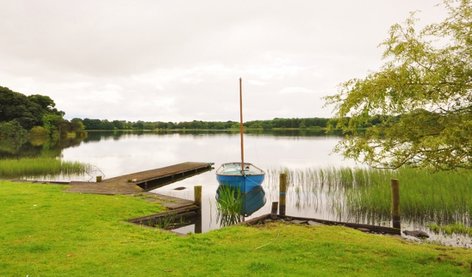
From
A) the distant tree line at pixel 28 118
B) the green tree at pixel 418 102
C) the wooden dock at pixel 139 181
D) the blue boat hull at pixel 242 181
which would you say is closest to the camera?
the green tree at pixel 418 102

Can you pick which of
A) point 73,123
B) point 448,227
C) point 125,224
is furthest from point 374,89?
point 73,123

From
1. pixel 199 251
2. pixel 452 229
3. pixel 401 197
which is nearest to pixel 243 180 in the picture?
pixel 401 197

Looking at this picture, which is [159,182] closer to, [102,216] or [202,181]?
[202,181]

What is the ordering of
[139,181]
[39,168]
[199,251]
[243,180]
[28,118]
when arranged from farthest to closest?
[28,118], [39,168], [139,181], [243,180], [199,251]

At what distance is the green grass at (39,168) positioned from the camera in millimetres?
29672

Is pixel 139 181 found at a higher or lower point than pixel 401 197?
lower

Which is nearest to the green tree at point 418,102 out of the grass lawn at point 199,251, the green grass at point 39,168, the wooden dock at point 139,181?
the grass lawn at point 199,251

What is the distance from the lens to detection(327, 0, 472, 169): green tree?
6.61m

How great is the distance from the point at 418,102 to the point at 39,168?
32162 millimetres

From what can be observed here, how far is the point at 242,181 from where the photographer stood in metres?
22.8

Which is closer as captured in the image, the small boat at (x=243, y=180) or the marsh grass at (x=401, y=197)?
the marsh grass at (x=401, y=197)

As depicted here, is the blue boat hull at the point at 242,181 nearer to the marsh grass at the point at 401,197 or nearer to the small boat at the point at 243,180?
the small boat at the point at 243,180

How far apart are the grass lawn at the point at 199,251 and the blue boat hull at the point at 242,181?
10208mm

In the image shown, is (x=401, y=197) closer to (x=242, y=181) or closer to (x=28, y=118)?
(x=242, y=181)
